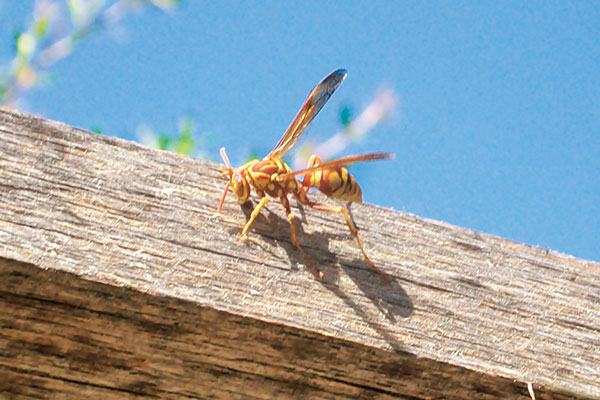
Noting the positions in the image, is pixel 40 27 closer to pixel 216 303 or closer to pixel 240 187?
pixel 240 187

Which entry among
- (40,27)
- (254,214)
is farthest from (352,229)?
(40,27)

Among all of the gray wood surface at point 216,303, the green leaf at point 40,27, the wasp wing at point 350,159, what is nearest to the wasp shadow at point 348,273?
the gray wood surface at point 216,303

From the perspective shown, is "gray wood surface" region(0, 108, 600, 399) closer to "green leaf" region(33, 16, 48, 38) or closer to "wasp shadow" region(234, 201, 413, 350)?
"wasp shadow" region(234, 201, 413, 350)

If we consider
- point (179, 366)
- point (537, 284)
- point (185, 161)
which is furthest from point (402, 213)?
point (179, 366)

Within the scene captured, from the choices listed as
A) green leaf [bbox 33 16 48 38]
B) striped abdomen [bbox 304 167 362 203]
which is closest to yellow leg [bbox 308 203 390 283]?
striped abdomen [bbox 304 167 362 203]

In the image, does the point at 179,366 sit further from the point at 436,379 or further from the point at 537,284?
the point at 537,284
